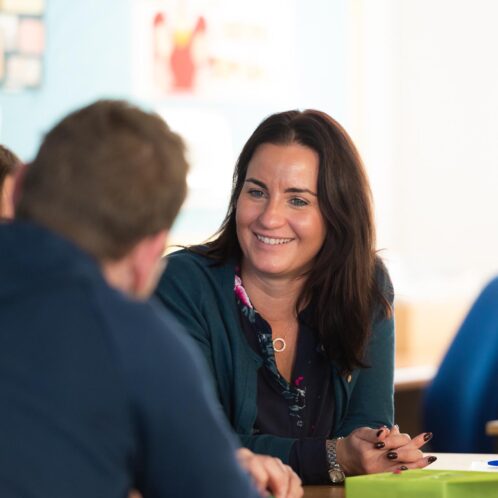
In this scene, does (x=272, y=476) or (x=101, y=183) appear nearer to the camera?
(x=101, y=183)

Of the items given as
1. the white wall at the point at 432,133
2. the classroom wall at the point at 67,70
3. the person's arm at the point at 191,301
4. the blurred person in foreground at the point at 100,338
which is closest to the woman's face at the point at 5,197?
the person's arm at the point at 191,301

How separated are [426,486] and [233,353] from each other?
72 cm

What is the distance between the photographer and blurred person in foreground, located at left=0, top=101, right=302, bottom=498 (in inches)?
40.0

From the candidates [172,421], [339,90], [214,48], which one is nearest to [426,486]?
[172,421]

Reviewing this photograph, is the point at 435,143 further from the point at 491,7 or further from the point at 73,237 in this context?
the point at 73,237

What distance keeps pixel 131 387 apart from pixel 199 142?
12.8 ft

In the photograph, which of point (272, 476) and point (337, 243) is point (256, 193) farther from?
point (272, 476)

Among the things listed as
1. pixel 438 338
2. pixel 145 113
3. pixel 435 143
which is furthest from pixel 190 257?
pixel 435 143

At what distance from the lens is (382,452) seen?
1.94 m

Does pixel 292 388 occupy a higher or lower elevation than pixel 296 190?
lower

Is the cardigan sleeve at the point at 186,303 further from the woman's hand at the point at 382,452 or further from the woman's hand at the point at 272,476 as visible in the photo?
the woman's hand at the point at 272,476

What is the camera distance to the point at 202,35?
4891 millimetres

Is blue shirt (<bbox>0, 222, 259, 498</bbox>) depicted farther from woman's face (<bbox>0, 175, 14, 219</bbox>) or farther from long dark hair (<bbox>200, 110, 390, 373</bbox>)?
long dark hair (<bbox>200, 110, 390, 373</bbox>)

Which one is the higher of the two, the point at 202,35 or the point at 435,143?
the point at 202,35
